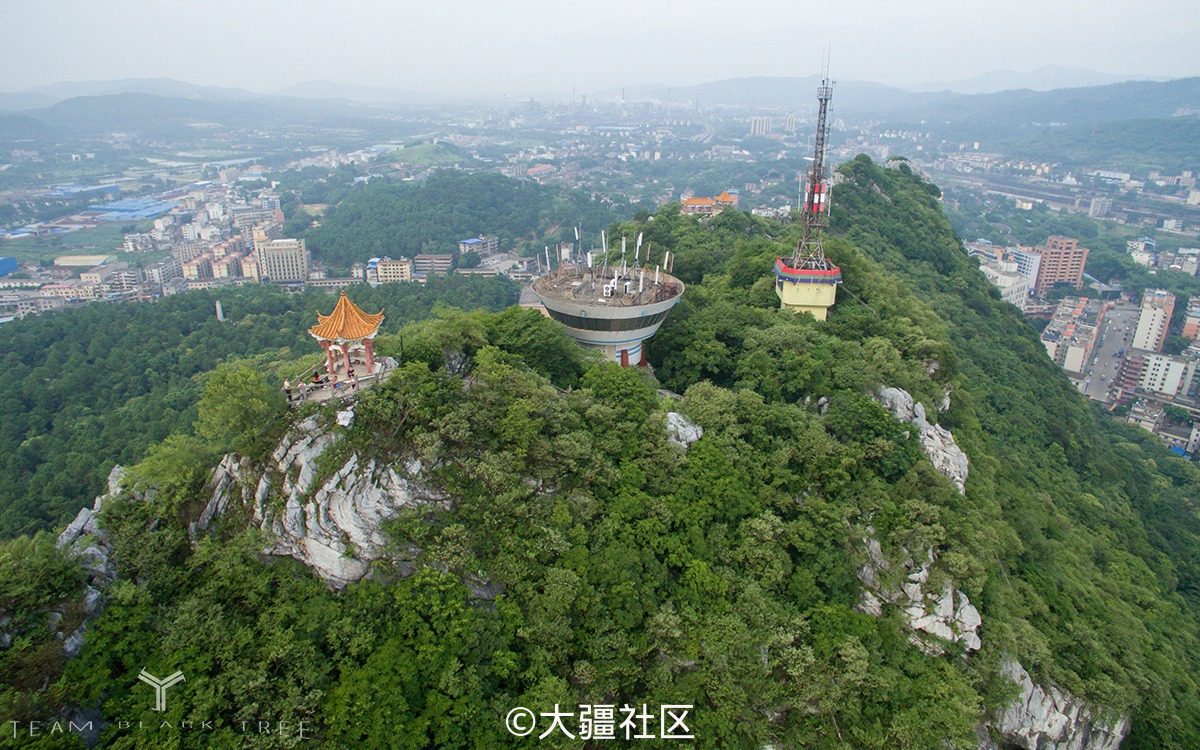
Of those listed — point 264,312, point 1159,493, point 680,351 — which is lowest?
point 1159,493

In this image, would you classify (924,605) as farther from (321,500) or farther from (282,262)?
(282,262)

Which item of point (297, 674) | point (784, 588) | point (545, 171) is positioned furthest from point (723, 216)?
point (545, 171)

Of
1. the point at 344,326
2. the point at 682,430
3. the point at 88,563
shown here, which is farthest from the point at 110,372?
the point at 682,430

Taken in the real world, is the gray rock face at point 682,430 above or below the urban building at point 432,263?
above

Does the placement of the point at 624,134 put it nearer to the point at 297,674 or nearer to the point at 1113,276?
the point at 1113,276

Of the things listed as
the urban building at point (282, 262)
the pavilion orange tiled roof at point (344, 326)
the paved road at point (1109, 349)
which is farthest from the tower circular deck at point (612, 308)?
the urban building at point (282, 262)

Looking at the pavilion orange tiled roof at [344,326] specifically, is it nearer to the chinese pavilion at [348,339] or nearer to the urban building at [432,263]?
the chinese pavilion at [348,339]
